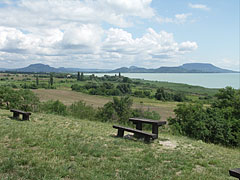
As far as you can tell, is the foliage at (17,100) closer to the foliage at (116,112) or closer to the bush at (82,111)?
the bush at (82,111)

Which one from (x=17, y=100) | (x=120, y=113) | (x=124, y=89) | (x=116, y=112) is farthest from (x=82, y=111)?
(x=124, y=89)

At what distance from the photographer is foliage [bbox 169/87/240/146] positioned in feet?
51.1

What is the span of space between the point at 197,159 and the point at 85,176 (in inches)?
145

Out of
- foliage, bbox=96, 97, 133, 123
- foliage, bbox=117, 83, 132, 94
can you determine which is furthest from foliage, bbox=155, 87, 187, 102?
foliage, bbox=96, 97, 133, 123

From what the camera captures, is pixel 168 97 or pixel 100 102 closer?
pixel 100 102

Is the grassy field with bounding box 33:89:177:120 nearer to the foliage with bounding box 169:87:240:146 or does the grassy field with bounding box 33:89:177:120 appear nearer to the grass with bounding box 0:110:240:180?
the foliage with bounding box 169:87:240:146

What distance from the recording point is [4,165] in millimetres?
4539

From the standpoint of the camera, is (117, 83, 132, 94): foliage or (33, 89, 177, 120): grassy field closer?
(33, 89, 177, 120): grassy field

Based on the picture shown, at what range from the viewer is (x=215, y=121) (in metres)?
15.9

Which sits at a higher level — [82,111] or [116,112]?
[82,111]

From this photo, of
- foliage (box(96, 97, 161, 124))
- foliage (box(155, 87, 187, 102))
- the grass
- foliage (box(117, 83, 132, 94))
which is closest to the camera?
the grass

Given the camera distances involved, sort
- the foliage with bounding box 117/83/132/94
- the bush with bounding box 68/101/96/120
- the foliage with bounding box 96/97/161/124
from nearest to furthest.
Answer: the bush with bounding box 68/101/96/120 → the foliage with bounding box 96/97/161/124 → the foliage with bounding box 117/83/132/94

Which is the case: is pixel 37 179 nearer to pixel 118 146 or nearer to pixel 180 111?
pixel 118 146

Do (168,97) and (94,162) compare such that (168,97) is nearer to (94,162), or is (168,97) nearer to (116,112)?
(116,112)
